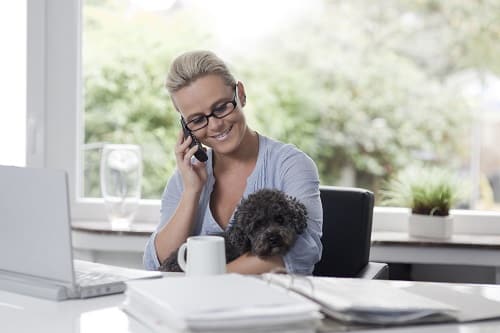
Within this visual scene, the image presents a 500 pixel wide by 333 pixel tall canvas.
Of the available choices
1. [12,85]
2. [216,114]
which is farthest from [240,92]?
[12,85]

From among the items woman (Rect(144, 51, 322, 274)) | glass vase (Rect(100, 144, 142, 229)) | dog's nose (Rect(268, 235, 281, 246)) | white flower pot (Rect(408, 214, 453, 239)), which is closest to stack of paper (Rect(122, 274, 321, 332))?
dog's nose (Rect(268, 235, 281, 246))

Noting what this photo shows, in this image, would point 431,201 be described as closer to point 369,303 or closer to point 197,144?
point 197,144

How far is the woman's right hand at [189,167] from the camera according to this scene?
7.56 ft

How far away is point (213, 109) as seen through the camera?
2.25 metres

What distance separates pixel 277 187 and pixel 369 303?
2.86ft

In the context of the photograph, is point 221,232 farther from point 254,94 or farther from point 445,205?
point 254,94

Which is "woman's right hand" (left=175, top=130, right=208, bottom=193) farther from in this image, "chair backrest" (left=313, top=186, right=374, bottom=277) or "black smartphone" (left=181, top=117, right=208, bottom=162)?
Result: "chair backrest" (left=313, top=186, right=374, bottom=277)

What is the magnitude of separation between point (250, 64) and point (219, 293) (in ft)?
18.3

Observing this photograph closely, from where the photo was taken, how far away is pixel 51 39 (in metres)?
3.33

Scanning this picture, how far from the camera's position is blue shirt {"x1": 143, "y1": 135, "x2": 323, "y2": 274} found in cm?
216

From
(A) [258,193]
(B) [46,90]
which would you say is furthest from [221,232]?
(B) [46,90]

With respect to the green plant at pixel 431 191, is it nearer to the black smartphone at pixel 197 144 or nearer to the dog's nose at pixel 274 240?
the black smartphone at pixel 197 144

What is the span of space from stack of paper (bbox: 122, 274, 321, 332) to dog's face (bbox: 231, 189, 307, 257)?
1.44ft

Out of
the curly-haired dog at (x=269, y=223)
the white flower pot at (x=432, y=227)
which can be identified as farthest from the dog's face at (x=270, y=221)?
the white flower pot at (x=432, y=227)
